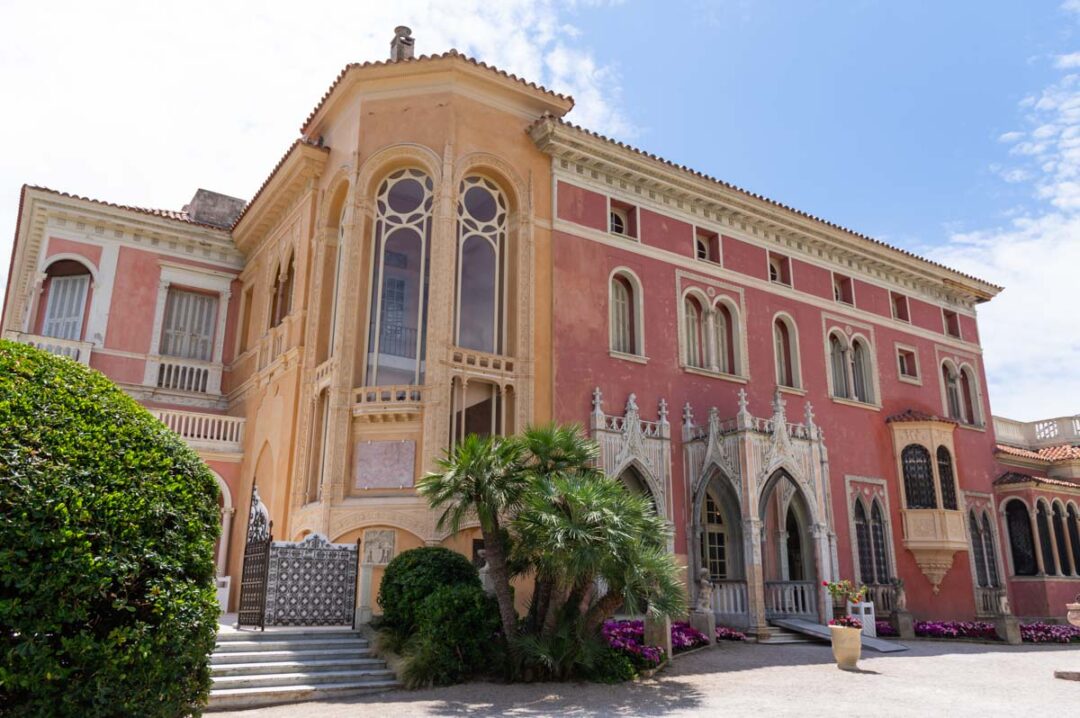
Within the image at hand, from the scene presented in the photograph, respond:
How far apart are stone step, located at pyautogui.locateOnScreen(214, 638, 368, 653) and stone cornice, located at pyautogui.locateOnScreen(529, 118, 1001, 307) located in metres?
11.1

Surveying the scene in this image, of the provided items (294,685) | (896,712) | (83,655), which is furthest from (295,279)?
(896,712)

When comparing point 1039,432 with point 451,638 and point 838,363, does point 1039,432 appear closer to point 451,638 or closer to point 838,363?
point 838,363

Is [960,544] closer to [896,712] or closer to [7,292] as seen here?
[896,712]

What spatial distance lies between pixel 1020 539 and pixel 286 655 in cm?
2250

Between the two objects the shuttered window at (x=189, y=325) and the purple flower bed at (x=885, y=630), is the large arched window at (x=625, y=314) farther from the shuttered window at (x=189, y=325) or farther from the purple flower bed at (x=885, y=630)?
the shuttered window at (x=189, y=325)

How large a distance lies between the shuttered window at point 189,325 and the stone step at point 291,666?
1189 cm

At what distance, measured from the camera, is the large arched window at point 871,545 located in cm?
2144

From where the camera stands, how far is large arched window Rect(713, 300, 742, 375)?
20781 mm

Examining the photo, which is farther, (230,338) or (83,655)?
(230,338)

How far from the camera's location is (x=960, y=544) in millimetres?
22156

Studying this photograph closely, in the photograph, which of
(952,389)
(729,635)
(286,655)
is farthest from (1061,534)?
(286,655)

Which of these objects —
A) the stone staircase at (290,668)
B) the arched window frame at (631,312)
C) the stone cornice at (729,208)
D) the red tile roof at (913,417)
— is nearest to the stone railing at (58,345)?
the stone staircase at (290,668)

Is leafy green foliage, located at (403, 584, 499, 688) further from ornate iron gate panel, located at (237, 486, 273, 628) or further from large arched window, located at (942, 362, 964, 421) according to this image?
large arched window, located at (942, 362, 964, 421)

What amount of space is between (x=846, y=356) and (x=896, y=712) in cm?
1497
